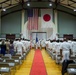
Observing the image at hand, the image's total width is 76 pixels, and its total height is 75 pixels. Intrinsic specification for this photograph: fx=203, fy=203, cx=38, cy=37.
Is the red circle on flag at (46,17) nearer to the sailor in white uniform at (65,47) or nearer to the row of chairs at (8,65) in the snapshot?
the sailor in white uniform at (65,47)

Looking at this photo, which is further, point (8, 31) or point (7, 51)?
point (8, 31)

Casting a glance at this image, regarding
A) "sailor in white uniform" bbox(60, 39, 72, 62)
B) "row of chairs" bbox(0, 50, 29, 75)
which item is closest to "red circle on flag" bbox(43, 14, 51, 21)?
"sailor in white uniform" bbox(60, 39, 72, 62)

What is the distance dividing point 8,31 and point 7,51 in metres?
16.4

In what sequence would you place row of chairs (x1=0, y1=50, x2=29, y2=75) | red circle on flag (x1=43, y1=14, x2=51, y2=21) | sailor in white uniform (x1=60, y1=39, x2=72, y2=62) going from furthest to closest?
red circle on flag (x1=43, y1=14, x2=51, y2=21) < sailor in white uniform (x1=60, y1=39, x2=72, y2=62) < row of chairs (x1=0, y1=50, x2=29, y2=75)

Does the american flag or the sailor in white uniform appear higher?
the american flag

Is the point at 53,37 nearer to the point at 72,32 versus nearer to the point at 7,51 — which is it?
the point at 72,32

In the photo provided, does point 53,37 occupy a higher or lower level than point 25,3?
lower

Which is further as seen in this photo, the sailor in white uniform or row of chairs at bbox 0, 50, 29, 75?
the sailor in white uniform

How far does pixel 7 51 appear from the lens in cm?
1177

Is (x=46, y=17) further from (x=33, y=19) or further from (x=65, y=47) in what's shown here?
(x=65, y=47)

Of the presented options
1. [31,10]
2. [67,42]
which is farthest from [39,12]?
[67,42]

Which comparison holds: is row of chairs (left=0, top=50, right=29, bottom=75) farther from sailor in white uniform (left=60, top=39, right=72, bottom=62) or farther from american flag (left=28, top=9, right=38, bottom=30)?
american flag (left=28, top=9, right=38, bottom=30)

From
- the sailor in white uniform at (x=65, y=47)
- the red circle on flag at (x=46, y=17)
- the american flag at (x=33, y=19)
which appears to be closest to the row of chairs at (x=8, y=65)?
the sailor in white uniform at (x=65, y=47)

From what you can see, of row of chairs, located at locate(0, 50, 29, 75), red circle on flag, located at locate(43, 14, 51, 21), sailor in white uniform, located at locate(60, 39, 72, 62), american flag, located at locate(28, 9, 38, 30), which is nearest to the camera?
row of chairs, located at locate(0, 50, 29, 75)
